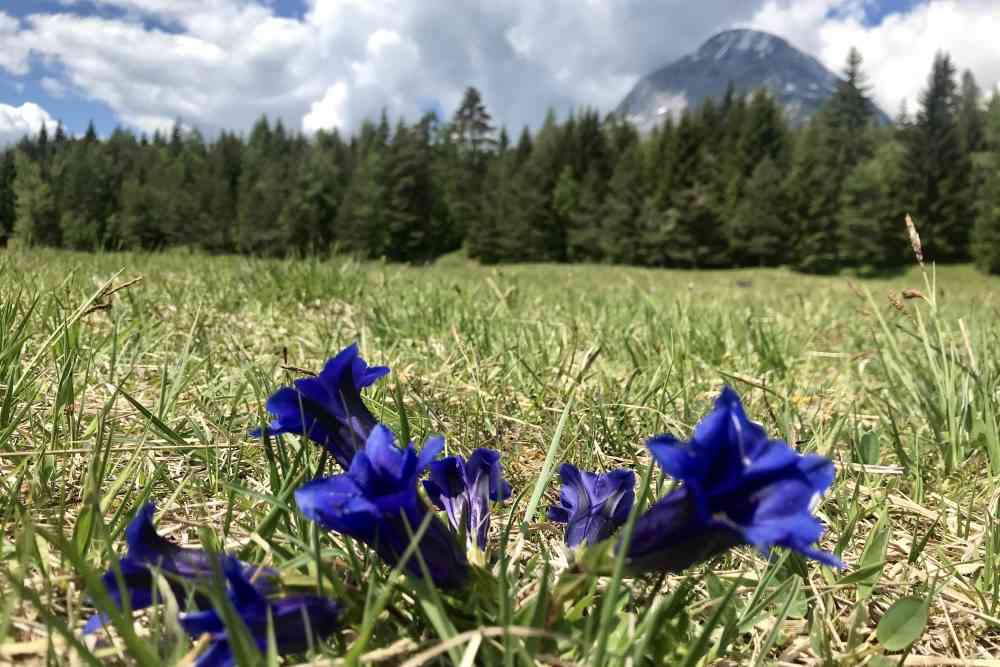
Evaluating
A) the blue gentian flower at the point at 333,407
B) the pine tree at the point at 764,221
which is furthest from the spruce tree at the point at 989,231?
the blue gentian flower at the point at 333,407

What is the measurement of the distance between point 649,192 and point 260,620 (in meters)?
60.1

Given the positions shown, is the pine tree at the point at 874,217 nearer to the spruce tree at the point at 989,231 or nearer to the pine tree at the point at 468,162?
the spruce tree at the point at 989,231

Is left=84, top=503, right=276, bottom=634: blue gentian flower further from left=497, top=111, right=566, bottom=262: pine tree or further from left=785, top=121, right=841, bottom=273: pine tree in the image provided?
left=497, top=111, right=566, bottom=262: pine tree

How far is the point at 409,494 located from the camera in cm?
77

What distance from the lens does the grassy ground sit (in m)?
0.82

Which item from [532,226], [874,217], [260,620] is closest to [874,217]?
[874,217]

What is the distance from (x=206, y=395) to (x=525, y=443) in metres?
0.87

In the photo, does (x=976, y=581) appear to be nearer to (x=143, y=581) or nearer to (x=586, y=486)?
(x=586, y=486)

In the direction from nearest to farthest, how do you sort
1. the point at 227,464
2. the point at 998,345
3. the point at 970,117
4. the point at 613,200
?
the point at 227,464, the point at 998,345, the point at 613,200, the point at 970,117

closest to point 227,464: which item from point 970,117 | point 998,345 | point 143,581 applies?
point 143,581

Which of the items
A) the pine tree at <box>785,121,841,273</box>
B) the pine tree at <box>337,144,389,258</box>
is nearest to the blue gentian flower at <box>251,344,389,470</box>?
the pine tree at <box>785,121,841,273</box>

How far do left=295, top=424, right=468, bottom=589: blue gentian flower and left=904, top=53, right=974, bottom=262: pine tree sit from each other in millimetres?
Result: 59695

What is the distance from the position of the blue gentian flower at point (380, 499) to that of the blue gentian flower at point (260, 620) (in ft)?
0.30

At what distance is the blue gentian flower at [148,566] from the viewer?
757 mm
